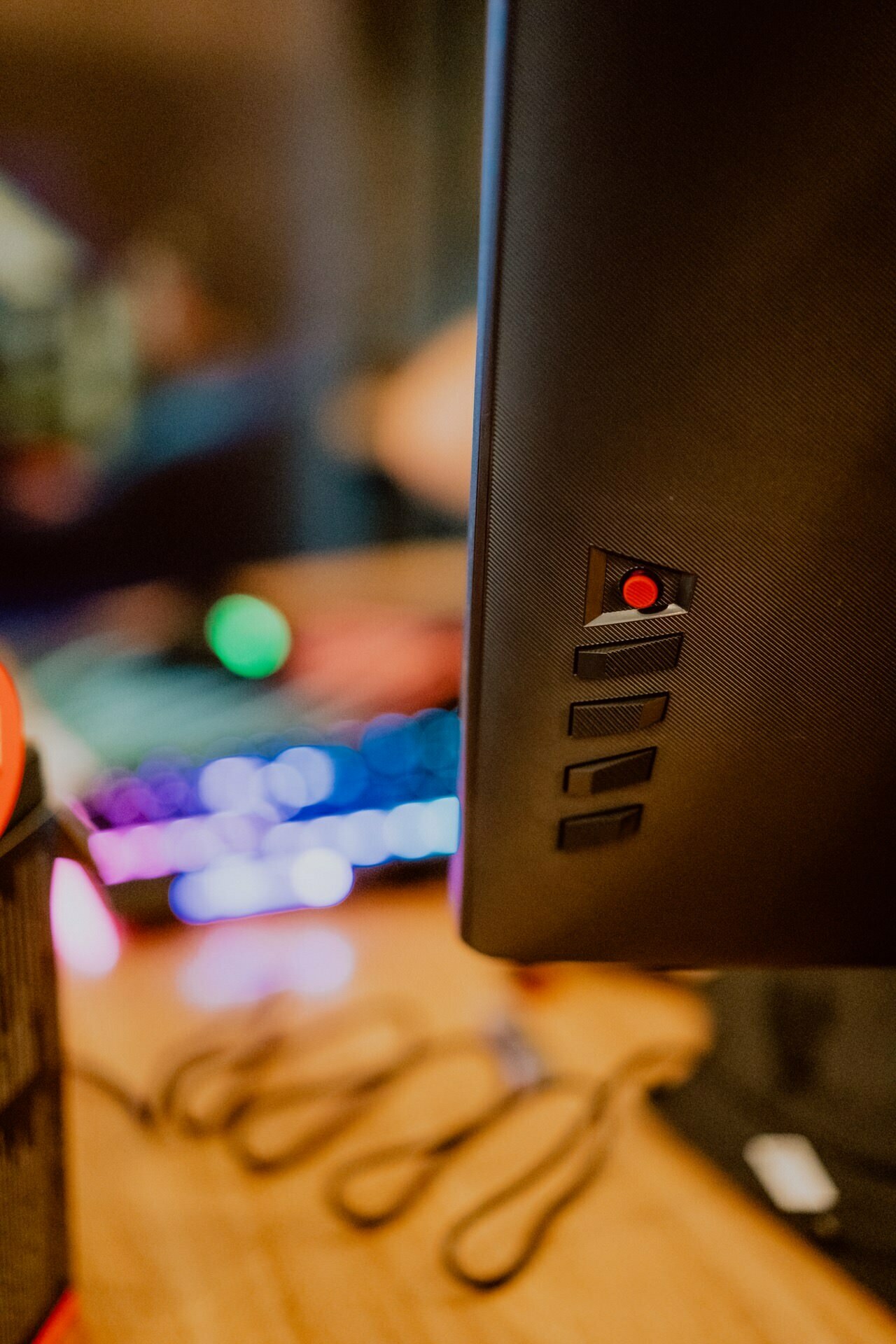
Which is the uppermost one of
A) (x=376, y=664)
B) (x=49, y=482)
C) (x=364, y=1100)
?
(x=49, y=482)

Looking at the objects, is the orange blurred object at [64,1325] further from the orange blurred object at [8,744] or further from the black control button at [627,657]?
the black control button at [627,657]

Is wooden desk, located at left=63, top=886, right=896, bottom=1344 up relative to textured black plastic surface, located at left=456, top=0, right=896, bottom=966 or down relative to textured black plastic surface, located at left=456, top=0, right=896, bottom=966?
down

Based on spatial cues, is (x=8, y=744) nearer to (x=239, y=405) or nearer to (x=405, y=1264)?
(x=405, y=1264)

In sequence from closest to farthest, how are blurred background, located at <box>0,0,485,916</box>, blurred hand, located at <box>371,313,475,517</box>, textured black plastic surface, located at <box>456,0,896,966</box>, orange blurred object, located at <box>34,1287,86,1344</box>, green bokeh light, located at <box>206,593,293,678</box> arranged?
textured black plastic surface, located at <box>456,0,896,966</box>
orange blurred object, located at <box>34,1287,86,1344</box>
blurred background, located at <box>0,0,485,916</box>
green bokeh light, located at <box>206,593,293,678</box>
blurred hand, located at <box>371,313,475,517</box>

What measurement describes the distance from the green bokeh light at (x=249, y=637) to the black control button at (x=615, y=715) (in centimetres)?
48

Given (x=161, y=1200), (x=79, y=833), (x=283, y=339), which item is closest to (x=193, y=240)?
(x=283, y=339)

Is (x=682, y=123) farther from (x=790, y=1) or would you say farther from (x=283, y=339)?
(x=283, y=339)

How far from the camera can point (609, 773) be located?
360 mm

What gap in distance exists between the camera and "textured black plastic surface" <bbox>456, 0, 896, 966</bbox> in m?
0.28

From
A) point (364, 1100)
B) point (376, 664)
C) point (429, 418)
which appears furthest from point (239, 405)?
point (364, 1100)

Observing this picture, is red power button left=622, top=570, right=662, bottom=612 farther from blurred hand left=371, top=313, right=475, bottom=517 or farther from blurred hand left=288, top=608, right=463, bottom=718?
blurred hand left=371, top=313, right=475, bottom=517

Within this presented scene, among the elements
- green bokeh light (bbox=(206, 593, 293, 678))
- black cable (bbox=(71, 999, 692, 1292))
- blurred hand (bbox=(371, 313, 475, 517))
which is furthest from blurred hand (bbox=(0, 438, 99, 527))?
black cable (bbox=(71, 999, 692, 1292))

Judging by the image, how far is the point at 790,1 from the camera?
0.27 metres

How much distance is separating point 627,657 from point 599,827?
0.07 m
